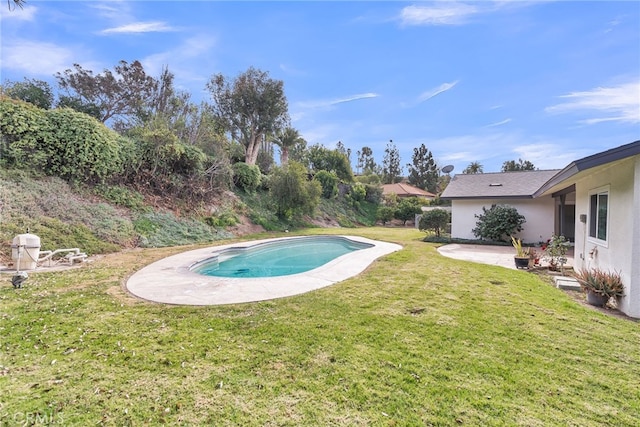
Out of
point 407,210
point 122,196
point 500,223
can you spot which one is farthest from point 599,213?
point 407,210

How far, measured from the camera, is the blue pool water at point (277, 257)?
887cm

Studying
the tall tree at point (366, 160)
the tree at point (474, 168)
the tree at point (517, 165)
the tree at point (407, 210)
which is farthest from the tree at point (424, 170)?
the tree at point (407, 210)

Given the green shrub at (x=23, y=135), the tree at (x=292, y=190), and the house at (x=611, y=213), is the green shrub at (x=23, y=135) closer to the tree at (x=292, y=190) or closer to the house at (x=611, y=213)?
the tree at (x=292, y=190)

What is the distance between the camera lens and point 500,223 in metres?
13.7

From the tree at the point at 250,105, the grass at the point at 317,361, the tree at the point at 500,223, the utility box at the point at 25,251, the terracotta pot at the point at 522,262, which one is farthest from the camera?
the tree at the point at 250,105

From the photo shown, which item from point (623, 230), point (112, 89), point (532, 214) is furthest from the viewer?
point (112, 89)

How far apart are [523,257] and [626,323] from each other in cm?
422

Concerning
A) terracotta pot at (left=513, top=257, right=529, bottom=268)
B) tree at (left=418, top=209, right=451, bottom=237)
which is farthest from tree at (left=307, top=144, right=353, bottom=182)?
terracotta pot at (left=513, top=257, right=529, bottom=268)

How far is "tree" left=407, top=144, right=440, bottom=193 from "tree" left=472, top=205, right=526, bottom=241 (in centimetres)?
3136

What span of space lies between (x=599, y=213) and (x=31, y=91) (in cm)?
2617

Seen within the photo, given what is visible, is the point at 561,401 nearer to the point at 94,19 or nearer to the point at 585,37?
the point at 585,37

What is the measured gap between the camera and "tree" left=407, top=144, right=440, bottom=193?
145 feet

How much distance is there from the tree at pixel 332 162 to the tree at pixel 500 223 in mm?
20493

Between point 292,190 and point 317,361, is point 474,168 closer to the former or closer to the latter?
point 292,190
